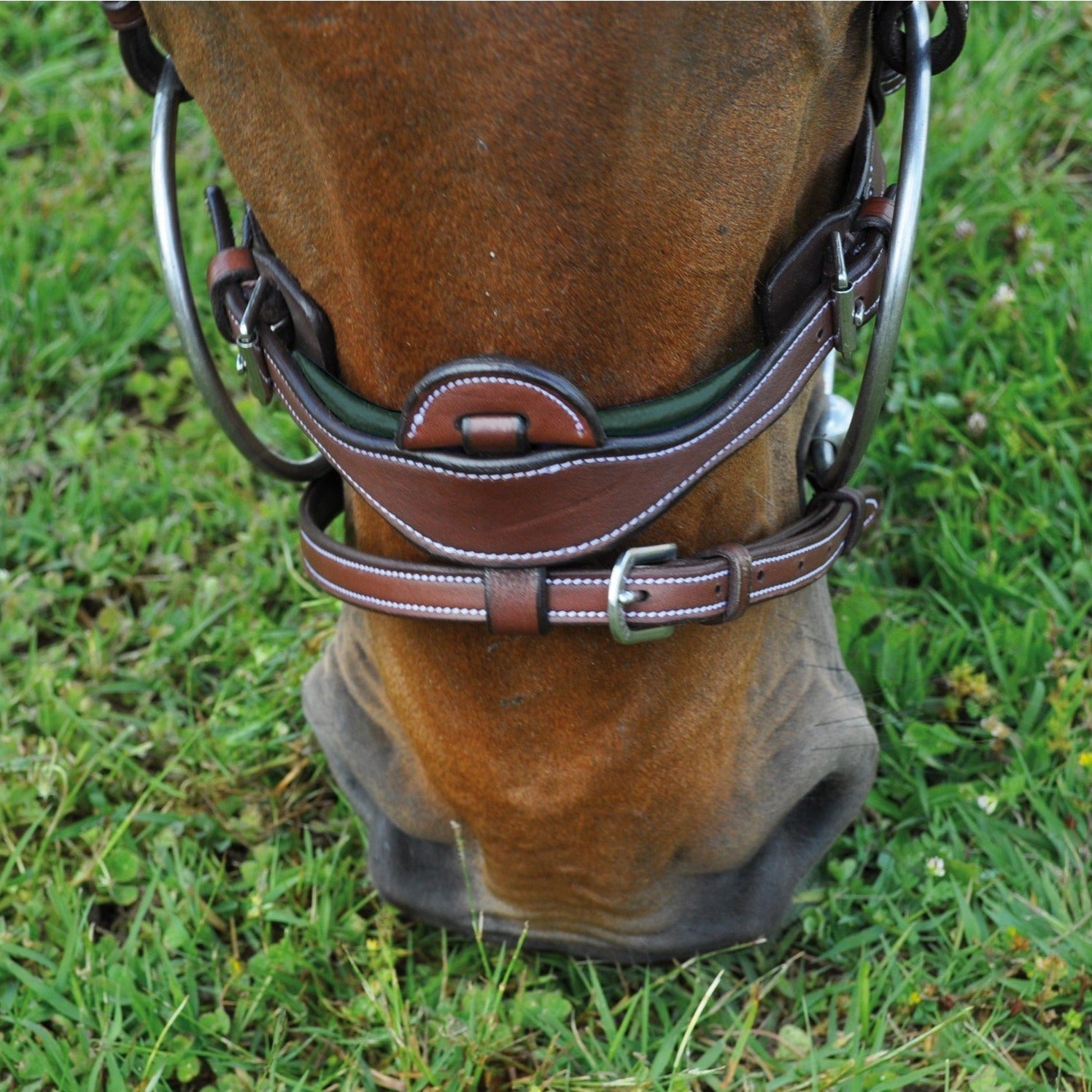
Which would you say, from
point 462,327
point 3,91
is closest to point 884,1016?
point 462,327

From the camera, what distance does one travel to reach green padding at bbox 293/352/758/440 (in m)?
1.17

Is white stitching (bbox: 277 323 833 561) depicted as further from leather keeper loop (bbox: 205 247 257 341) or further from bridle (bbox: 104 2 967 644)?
leather keeper loop (bbox: 205 247 257 341)

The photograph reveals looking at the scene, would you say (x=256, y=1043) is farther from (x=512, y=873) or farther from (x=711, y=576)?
(x=711, y=576)

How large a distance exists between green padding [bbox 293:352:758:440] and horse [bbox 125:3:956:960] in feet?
0.04

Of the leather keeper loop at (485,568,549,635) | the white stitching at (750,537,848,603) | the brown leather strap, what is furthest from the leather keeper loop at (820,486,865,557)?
the leather keeper loop at (485,568,549,635)

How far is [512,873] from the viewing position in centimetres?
153

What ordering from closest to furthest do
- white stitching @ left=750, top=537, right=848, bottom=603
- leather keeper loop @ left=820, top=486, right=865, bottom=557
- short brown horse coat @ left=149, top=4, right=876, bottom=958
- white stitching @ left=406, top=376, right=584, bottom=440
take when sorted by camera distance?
short brown horse coat @ left=149, top=4, right=876, bottom=958 < white stitching @ left=406, top=376, right=584, bottom=440 < white stitching @ left=750, top=537, right=848, bottom=603 < leather keeper loop @ left=820, top=486, right=865, bottom=557

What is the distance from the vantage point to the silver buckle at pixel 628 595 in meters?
1.21

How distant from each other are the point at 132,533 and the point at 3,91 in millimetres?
1479

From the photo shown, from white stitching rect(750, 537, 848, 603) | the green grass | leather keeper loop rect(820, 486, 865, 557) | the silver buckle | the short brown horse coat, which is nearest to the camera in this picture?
the short brown horse coat

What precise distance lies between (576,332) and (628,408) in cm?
9

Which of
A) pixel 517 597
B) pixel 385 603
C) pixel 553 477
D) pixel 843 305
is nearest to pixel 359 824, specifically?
pixel 385 603

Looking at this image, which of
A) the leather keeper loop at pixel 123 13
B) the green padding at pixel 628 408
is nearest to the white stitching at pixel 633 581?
the green padding at pixel 628 408

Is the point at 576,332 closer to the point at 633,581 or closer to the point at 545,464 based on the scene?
the point at 545,464
